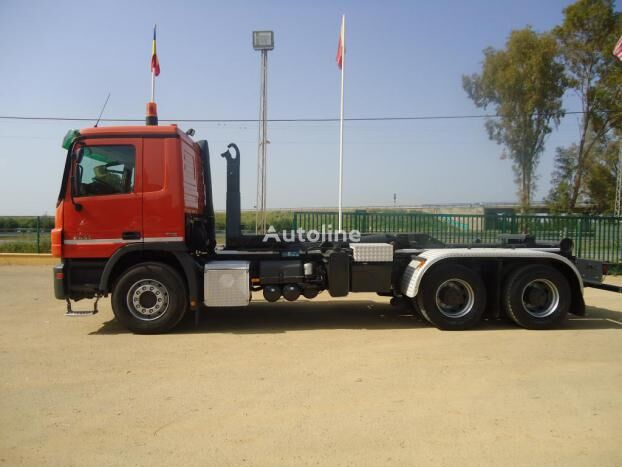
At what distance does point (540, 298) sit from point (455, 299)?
4.26 feet

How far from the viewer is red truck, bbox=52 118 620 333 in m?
6.34

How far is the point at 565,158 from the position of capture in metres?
31.9

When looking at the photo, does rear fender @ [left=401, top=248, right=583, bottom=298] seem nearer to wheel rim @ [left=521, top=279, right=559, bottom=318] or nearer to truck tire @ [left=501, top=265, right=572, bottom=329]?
truck tire @ [left=501, top=265, right=572, bottom=329]

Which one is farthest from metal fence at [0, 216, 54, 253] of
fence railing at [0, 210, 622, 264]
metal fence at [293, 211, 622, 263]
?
metal fence at [293, 211, 622, 263]

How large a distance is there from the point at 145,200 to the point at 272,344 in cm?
261

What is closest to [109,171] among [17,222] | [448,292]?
[448,292]

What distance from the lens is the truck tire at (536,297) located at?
6832mm

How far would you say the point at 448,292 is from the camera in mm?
6879

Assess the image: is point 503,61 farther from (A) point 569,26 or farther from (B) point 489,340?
(B) point 489,340

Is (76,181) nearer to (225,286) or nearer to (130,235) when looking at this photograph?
(130,235)

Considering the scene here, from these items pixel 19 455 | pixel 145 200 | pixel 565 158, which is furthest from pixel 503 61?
pixel 19 455

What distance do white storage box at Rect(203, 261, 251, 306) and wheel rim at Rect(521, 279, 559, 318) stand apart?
4.16 meters

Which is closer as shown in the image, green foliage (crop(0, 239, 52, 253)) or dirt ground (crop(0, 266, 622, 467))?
dirt ground (crop(0, 266, 622, 467))

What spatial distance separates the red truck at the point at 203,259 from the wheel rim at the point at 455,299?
0.02 meters
